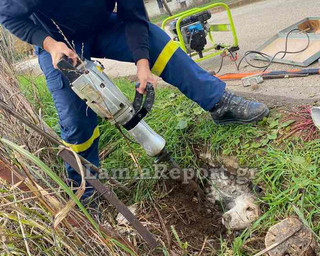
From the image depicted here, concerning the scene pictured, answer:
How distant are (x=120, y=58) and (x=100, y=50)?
141 millimetres

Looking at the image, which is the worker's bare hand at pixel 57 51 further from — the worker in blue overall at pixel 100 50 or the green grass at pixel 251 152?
the green grass at pixel 251 152

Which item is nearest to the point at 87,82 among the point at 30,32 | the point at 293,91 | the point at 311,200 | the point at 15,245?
the point at 30,32

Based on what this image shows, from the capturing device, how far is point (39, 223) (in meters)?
1.29

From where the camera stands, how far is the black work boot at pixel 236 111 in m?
2.20

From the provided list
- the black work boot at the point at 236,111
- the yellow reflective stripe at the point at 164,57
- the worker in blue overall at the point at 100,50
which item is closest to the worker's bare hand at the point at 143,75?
the worker in blue overall at the point at 100,50

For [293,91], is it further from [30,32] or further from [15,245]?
[15,245]

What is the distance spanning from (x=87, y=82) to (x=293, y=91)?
5.38ft

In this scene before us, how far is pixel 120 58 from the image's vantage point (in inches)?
90.2

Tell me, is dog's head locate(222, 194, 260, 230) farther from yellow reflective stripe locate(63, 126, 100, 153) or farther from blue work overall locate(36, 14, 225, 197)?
yellow reflective stripe locate(63, 126, 100, 153)

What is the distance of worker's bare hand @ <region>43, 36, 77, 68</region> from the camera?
1.79 meters

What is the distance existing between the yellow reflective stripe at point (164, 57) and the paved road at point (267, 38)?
32.8 inches

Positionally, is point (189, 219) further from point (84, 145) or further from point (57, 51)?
point (57, 51)

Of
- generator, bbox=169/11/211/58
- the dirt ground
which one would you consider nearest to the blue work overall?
the dirt ground

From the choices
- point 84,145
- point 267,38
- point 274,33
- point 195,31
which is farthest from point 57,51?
point 274,33
